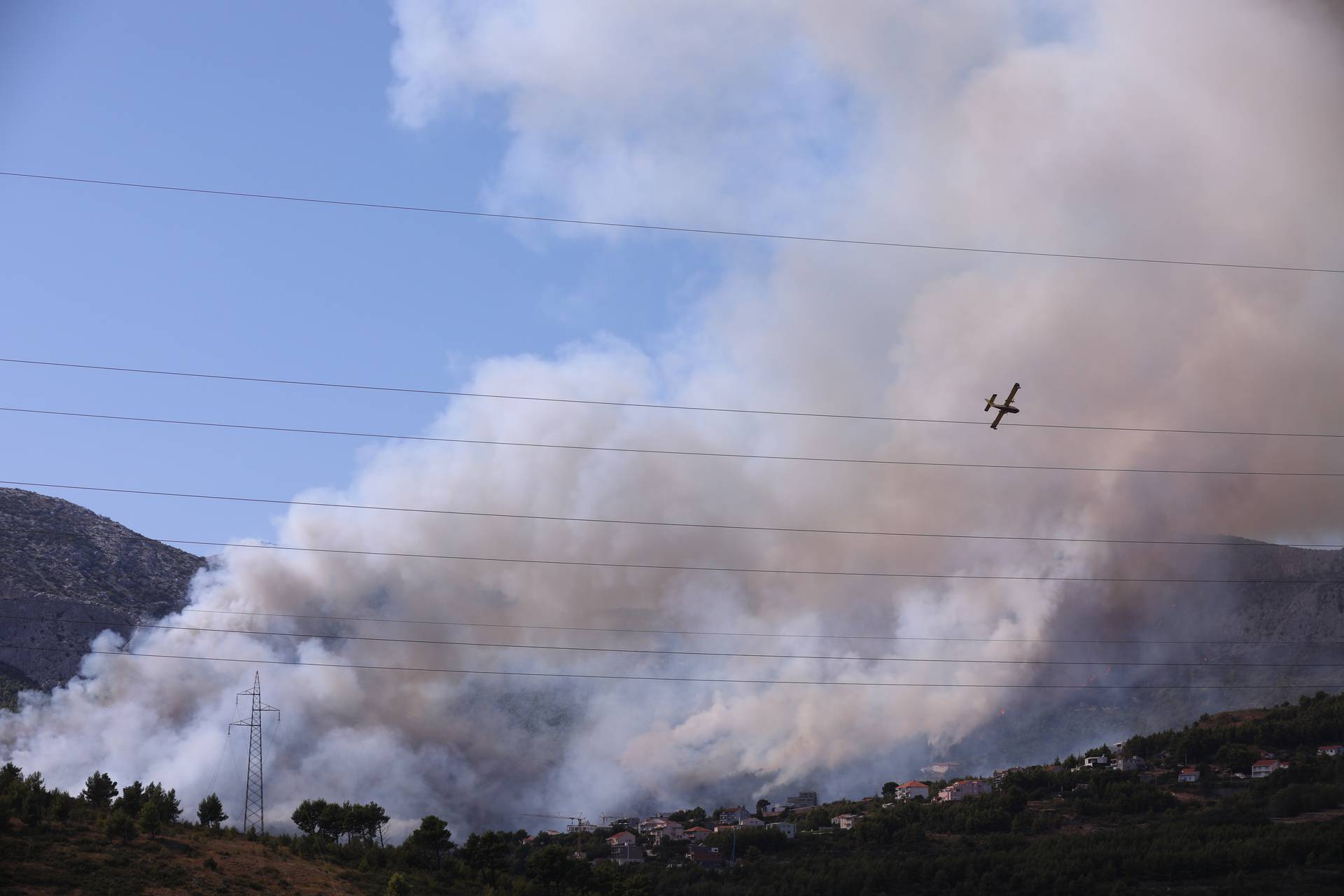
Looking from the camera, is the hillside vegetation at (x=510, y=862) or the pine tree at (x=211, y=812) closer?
the hillside vegetation at (x=510, y=862)

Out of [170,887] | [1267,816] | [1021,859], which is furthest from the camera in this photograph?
[1267,816]

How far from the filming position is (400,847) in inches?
4951

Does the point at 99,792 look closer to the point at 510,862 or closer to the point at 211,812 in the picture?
the point at 211,812

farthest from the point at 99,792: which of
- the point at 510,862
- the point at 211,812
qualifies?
the point at 510,862

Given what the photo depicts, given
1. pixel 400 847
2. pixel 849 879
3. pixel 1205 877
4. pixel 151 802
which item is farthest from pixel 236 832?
pixel 1205 877

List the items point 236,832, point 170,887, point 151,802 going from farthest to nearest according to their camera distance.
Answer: point 236,832 → point 151,802 → point 170,887

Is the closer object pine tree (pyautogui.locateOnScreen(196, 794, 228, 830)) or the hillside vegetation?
the hillside vegetation

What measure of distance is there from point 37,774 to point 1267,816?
197 metres

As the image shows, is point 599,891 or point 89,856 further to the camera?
point 599,891

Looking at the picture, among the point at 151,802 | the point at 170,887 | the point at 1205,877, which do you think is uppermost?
the point at 151,802

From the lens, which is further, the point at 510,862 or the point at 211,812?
the point at 510,862

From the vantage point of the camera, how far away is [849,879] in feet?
561

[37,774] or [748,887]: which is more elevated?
[37,774]

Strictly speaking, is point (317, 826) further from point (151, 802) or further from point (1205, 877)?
point (1205, 877)
